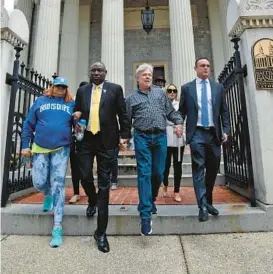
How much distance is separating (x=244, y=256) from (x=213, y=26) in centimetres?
1549

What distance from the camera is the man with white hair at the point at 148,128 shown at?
2811mm

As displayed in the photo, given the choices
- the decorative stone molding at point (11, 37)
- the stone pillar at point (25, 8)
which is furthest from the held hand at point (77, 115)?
the stone pillar at point (25, 8)

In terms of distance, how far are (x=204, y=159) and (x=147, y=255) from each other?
138cm

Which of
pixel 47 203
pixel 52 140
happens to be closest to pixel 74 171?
pixel 47 203

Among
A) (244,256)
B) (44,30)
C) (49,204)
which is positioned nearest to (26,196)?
(49,204)

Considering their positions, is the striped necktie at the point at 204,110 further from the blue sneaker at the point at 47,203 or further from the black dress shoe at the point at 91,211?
the blue sneaker at the point at 47,203

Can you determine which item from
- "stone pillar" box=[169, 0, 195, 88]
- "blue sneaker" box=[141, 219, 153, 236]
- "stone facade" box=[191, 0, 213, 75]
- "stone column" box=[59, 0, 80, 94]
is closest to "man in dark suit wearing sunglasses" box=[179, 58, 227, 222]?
"blue sneaker" box=[141, 219, 153, 236]

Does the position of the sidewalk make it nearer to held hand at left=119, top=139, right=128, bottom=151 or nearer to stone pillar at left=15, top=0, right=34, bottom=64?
held hand at left=119, top=139, right=128, bottom=151

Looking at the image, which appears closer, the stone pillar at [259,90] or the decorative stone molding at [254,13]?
the stone pillar at [259,90]

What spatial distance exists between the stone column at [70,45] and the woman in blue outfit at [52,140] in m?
10.5

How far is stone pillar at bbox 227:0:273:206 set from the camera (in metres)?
3.19

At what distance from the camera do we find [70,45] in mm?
13594

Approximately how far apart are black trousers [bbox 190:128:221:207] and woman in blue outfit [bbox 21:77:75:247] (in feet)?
5.41

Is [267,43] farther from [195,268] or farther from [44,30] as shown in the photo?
[44,30]
